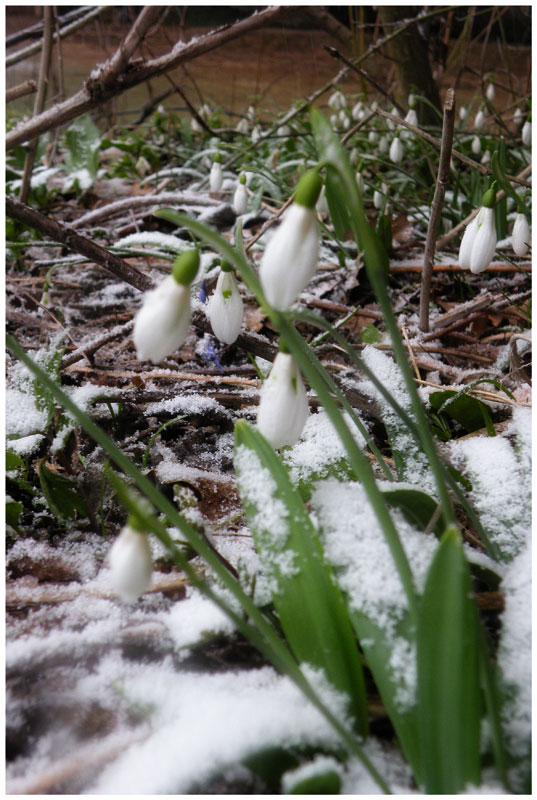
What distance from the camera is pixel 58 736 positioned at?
51 centimetres

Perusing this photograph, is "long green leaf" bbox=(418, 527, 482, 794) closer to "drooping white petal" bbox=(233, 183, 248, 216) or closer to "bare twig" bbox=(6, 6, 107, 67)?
"drooping white petal" bbox=(233, 183, 248, 216)

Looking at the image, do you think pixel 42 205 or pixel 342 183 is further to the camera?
pixel 42 205

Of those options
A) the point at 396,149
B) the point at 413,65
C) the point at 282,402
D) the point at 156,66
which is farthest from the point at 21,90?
the point at 413,65

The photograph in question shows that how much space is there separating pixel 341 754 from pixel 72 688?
9.5 inches

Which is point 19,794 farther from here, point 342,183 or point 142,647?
point 342,183

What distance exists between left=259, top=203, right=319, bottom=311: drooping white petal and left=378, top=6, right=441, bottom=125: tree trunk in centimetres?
278

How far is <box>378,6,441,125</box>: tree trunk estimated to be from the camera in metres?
2.89

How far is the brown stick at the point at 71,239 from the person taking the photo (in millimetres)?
896

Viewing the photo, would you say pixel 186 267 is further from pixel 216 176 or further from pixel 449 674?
pixel 216 176

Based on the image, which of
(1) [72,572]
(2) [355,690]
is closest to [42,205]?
(1) [72,572]

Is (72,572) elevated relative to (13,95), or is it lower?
lower

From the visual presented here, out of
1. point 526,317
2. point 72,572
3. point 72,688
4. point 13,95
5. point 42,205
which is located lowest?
point 72,688

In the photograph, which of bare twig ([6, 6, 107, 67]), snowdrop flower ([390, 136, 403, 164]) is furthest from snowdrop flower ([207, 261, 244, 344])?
bare twig ([6, 6, 107, 67])

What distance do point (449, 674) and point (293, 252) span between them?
0.30 m
